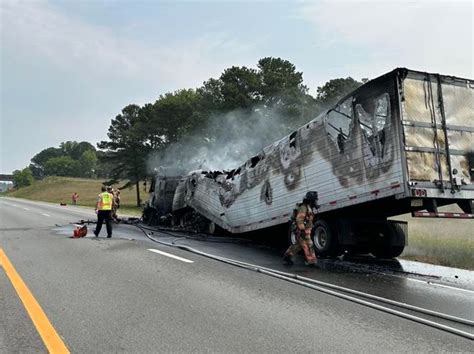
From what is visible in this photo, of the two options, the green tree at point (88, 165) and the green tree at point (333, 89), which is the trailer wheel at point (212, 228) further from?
the green tree at point (88, 165)

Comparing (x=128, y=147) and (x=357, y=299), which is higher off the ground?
(x=128, y=147)

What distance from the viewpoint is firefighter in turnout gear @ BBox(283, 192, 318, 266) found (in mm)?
8961

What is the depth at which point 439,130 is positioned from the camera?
354 inches

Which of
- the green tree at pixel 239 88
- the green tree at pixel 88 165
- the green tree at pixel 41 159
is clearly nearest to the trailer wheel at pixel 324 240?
the green tree at pixel 239 88

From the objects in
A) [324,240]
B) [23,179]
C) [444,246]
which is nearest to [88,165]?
[23,179]

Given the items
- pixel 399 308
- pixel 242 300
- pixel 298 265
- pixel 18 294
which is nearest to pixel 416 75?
pixel 298 265

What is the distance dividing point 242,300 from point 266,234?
286 inches

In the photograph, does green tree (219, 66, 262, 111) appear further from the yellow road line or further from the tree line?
the yellow road line

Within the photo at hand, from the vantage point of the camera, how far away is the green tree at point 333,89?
120ft

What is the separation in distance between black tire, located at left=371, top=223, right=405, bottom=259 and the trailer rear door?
195 cm

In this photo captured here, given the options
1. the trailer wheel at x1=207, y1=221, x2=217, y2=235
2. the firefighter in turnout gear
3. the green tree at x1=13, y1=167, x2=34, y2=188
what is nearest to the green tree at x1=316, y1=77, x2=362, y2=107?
the trailer wheel at x1=207, y1=221, x2=217, y2=235

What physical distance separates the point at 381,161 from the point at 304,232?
1861 millimetres

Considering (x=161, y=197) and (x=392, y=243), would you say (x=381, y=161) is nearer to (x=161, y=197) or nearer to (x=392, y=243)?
(x=392, y=243)

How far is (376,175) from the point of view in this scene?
29.0 ft
